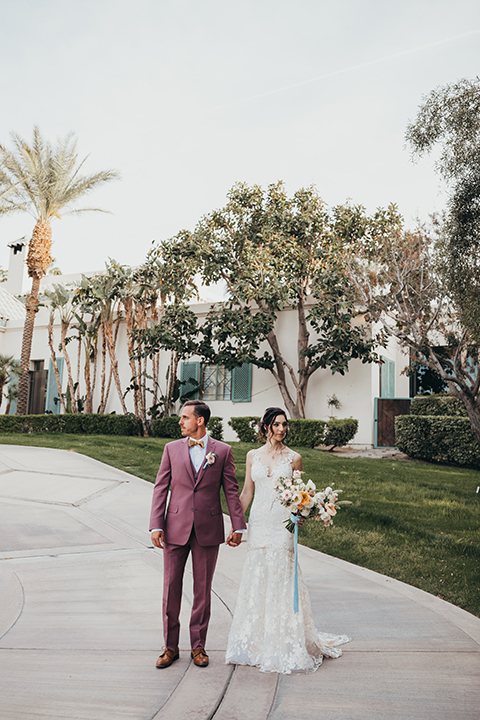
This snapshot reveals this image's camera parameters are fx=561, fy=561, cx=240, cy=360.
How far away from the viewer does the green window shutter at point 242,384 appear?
18.7m

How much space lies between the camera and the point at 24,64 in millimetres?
11672

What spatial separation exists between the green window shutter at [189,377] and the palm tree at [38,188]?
6.32 metres

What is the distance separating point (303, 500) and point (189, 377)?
15.8 m

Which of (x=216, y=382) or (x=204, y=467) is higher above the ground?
(x=216, y=382)

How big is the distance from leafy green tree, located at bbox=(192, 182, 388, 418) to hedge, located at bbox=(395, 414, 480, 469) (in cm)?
249

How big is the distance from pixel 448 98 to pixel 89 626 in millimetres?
8633

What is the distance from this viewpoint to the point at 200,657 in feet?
12.0

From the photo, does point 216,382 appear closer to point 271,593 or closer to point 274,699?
point 271,593

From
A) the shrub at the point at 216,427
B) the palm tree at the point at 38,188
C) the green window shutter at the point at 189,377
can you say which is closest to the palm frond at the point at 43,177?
the palm tree at the point at 38,188

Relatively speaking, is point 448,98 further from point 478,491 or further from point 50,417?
point 50,417

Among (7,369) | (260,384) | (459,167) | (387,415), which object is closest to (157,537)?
(459,167)

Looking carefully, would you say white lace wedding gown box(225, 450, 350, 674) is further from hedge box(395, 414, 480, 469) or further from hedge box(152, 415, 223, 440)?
hedge box(152, 415, 223, 440)

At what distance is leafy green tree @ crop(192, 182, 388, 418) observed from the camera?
16438 millimetres

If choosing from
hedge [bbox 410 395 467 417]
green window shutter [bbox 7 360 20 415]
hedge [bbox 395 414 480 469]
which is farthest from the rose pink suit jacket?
green window shutter [bbox 7 360 20 415]
